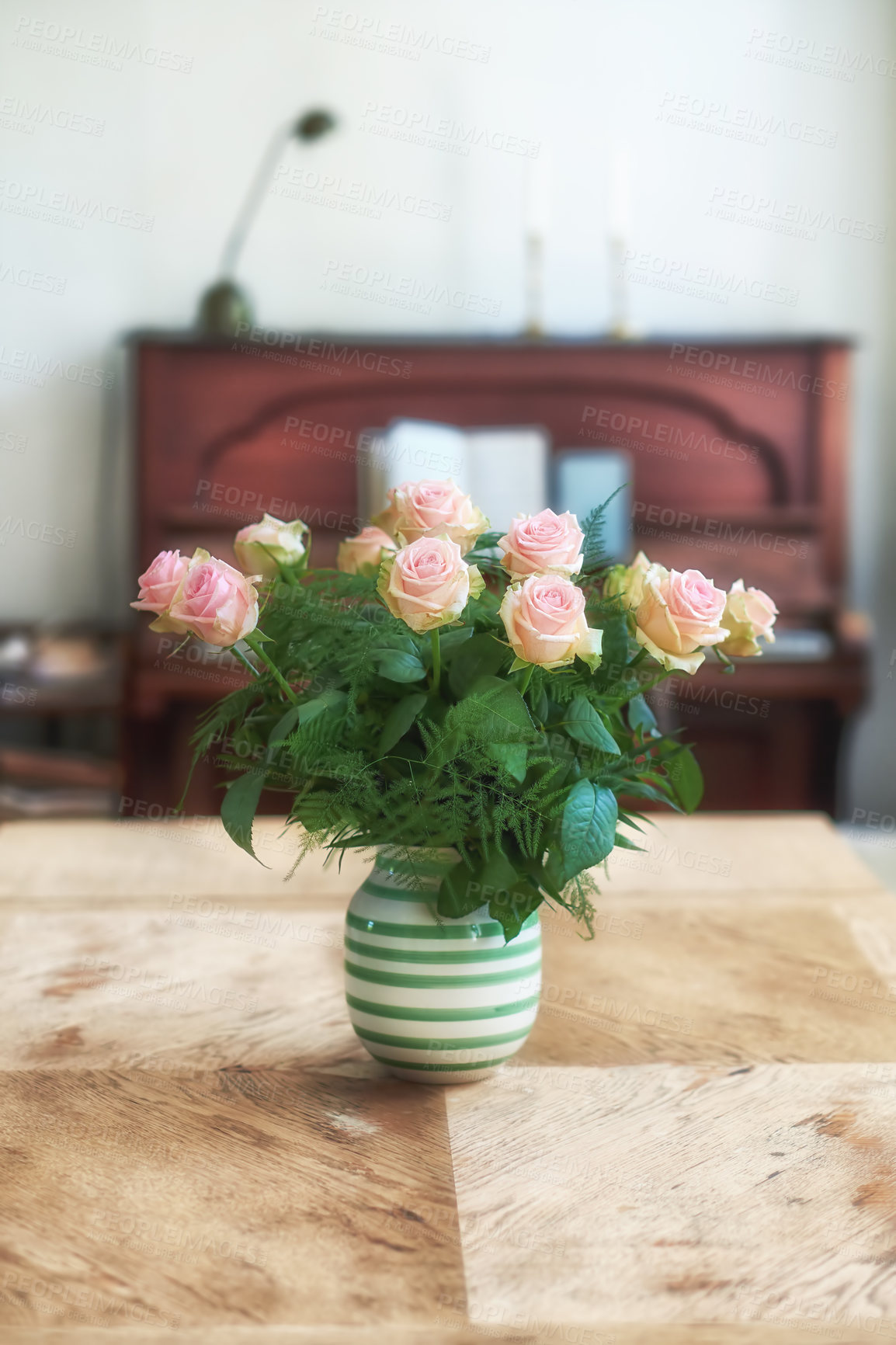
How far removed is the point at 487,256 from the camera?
3.78 metres

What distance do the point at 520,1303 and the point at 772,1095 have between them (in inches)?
13.8

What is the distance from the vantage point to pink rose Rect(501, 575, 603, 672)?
0.78m

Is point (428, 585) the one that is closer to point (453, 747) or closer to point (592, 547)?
point (453, 747)

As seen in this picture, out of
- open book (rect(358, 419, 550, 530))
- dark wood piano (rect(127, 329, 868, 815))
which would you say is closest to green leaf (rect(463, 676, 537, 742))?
open book (rect(358, 419, 550, 530))

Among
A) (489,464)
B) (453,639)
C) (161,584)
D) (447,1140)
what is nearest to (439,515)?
(453,639)

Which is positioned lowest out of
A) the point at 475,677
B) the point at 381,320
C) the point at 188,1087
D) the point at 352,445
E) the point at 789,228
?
the point at 188,1087

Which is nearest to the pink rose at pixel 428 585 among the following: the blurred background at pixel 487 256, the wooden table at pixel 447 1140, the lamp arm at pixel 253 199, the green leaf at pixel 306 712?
the green leaf at pixel 306 712

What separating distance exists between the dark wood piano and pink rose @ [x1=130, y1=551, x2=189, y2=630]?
2465 mm

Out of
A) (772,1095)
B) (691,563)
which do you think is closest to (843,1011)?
(772,1095)

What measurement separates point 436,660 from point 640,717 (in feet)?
0.66

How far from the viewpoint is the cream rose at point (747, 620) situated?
3.04 ft

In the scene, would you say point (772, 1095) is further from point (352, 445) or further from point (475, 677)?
point (352, 445)

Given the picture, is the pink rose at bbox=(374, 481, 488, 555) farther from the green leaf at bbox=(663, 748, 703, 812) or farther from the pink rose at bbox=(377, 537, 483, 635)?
the green leaf at bbox=(663, 748, 703, 812)

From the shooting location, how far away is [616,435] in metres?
3.47
